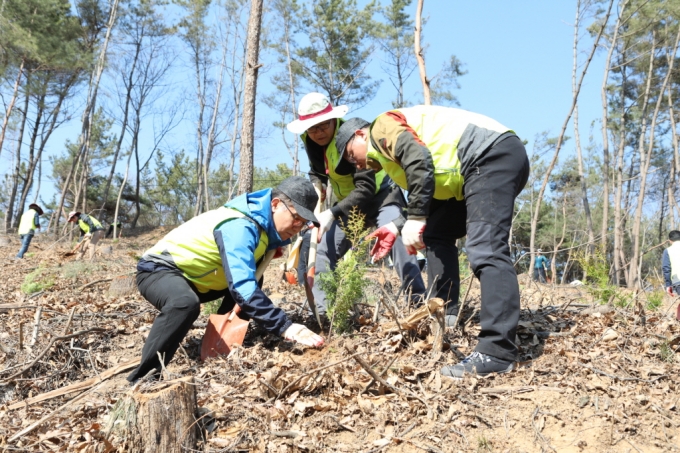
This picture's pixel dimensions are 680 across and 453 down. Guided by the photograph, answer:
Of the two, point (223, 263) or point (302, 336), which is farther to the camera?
point (223, 263)

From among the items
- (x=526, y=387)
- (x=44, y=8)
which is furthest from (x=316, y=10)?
(x=526, y=387)

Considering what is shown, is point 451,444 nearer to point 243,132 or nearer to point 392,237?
point 392,237

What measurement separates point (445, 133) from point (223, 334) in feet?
6.72

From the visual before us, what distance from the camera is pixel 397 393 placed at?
2686mm

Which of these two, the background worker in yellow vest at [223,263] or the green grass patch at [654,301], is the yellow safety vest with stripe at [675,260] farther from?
the background worker in yellow vest at [223,263]

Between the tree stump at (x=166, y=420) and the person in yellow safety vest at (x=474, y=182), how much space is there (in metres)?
1.34

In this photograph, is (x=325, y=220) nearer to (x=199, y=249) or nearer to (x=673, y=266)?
(x=199, y=249)

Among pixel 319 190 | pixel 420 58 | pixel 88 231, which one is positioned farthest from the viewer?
pixel 88 231

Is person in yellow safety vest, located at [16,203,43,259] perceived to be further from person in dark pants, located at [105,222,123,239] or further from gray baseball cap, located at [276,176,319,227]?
person in dark pants, located at [105,222,123,239]

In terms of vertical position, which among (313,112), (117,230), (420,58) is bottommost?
(117,230)

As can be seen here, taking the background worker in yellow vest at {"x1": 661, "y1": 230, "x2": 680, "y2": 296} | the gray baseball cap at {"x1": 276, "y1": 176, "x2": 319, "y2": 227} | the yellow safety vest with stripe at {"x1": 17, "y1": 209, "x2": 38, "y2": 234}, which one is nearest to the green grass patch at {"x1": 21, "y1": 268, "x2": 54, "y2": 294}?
the gray baseball cap at {"x1": 276, "y1": 176, "x2": 319, "y2": 227}

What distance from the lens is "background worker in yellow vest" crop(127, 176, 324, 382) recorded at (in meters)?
3.22

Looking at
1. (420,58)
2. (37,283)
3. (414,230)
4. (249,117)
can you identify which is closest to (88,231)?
(37,283)

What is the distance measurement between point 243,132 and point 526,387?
6.78 metres
